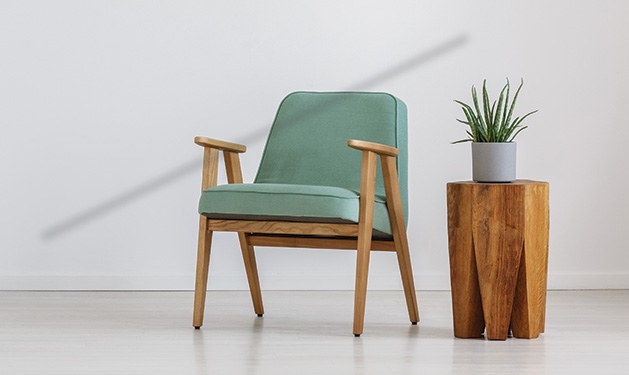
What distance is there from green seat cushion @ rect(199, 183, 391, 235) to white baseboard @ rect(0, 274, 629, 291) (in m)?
1.15

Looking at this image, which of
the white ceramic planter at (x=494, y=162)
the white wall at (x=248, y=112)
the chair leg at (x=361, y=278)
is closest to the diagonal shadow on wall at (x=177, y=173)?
the white wall at (x=248, y=112)

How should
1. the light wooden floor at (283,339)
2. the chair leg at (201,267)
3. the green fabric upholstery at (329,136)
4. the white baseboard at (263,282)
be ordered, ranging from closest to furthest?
the light wooden floor at (283,339), the chair leg at (201,267), the green fabric upholstery at (329,136), the white baseboard at (263,282)

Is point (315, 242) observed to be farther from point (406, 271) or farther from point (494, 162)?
point (494, 162)

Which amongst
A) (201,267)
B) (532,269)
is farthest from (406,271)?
(201,267)

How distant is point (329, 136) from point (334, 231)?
566 millimetres

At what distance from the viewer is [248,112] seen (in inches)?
146

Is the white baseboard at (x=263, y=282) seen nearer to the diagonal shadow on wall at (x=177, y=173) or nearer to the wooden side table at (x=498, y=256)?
the diagonal shadow on wall at (x=177, y=173)

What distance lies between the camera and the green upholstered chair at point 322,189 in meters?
2.52

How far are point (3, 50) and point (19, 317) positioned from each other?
4.20 ft

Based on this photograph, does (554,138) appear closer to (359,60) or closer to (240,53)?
(359,60)

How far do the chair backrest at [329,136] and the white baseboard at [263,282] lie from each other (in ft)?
2.62

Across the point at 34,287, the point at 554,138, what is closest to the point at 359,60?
the point at 554,138

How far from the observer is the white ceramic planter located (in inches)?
101

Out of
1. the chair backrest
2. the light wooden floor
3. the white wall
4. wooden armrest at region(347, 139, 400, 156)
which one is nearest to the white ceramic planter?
wooden armrest at region(347, 139, 400, 156)
